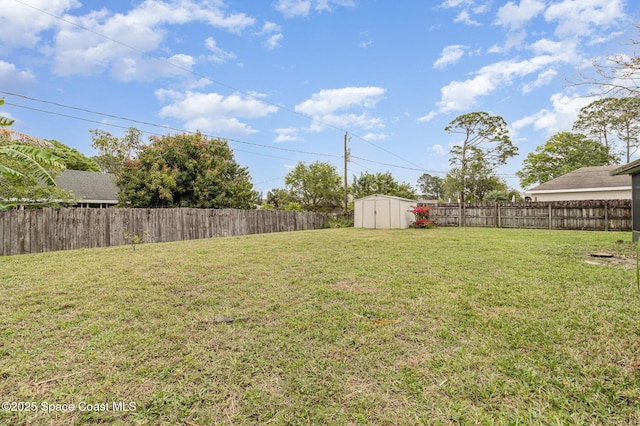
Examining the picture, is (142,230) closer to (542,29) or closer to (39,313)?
(39,313)

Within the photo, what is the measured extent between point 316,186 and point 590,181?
1667 centimetres

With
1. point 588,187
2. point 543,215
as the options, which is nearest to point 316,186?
point 543,215

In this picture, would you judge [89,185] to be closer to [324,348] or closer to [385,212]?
[385,212]

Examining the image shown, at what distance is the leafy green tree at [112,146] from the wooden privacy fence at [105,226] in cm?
1697

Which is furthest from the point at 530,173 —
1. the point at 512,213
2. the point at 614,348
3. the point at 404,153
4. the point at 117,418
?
the point at 117,418

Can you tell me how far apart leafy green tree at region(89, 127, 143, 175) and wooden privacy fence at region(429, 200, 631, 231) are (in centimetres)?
2438

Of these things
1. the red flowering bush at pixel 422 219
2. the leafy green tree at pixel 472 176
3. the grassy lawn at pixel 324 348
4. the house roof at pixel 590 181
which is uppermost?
the leafy green tree at pixel 472 176

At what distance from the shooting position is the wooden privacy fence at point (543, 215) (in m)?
11.9

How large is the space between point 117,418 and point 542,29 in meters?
11.9

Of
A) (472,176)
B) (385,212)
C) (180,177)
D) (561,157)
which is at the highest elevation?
(561,157)

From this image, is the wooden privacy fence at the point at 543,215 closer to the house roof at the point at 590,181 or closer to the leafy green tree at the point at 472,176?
the house roof at the point at 590,181

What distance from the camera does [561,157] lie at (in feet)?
76.7

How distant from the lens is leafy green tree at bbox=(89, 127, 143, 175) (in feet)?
78.8

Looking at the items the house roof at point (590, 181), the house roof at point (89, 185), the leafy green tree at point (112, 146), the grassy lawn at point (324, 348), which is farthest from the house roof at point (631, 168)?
the leafy green tree at point (112, 146)
